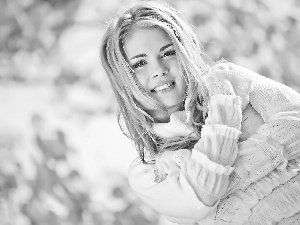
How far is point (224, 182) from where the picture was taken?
0.81 m

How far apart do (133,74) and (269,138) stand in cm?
24

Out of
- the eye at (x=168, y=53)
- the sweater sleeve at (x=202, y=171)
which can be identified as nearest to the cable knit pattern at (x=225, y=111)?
the sweater sleeve at (x=202, y=171)

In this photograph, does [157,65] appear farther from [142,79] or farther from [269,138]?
[269,138]

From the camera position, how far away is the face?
0.89 m

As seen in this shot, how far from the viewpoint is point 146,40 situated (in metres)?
0.89

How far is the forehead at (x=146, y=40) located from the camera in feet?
2.92

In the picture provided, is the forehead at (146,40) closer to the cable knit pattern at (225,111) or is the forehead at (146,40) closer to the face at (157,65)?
the face at (157,65)

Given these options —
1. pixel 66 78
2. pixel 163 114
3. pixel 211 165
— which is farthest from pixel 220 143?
pixel 66 78

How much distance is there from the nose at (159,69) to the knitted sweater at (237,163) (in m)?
0.07

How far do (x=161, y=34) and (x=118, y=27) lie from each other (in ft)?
0.24

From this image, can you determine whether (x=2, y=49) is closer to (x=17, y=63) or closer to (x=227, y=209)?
(x=17, y=63)

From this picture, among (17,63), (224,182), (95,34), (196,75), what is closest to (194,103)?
(196,75)

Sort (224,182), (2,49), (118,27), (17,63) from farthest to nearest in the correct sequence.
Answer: (17,63) < (2,49) < (118,27) < (224,182)

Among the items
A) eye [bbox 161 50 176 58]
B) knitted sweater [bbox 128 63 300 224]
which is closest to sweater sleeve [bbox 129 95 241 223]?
knitted sweater [bbox 128 63 300 224]
